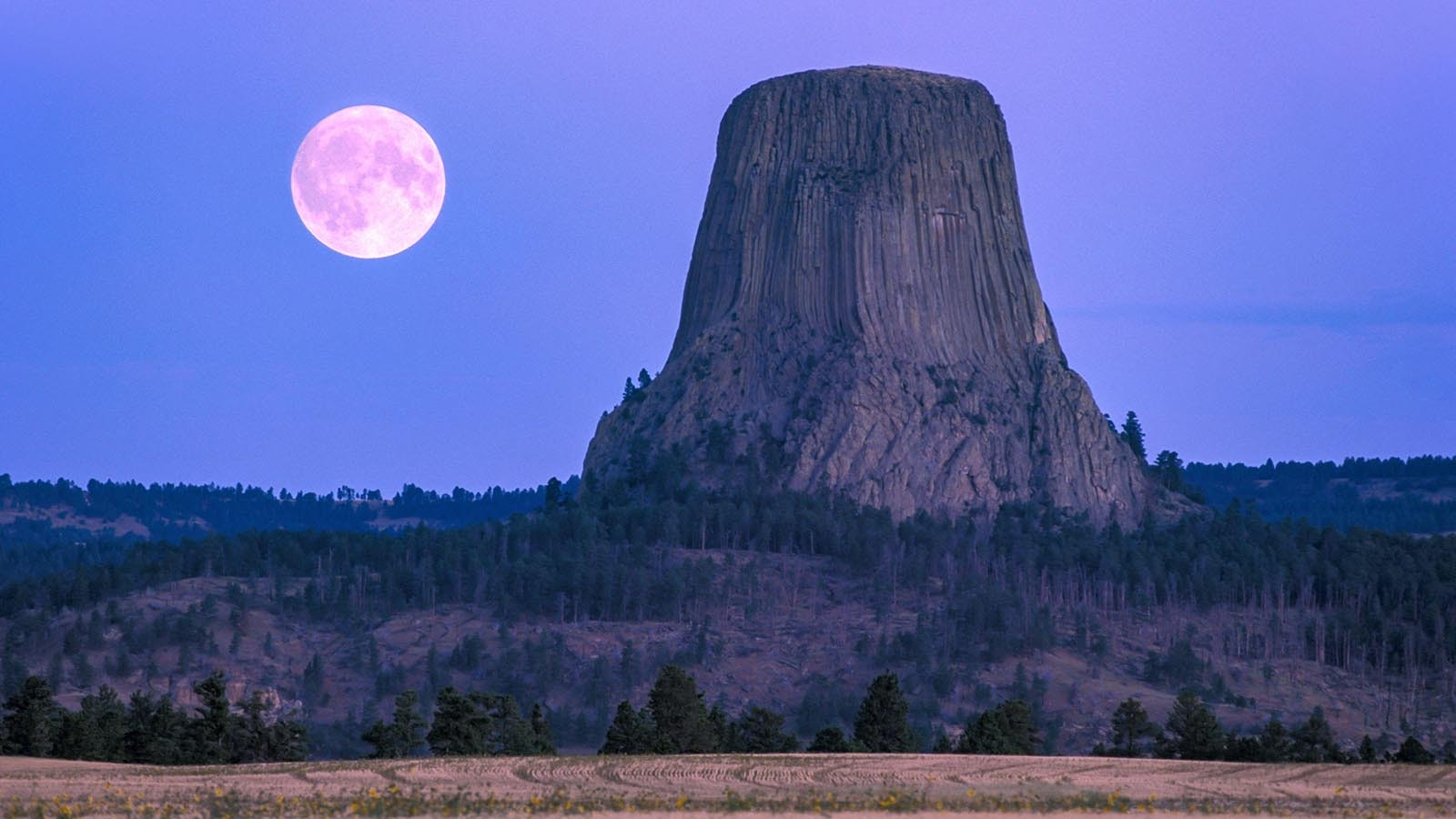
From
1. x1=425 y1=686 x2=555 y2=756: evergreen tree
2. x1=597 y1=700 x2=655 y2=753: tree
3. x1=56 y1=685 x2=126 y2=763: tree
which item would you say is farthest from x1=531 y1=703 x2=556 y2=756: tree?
x1=56 y1=685 x2=126 y2=763: tree

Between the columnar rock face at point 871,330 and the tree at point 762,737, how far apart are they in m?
77.8

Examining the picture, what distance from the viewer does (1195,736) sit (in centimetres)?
9038

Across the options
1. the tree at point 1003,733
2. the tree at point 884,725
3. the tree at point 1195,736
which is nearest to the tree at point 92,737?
the tree at point 884,725

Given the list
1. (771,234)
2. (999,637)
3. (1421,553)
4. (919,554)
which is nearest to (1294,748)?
(999,637)

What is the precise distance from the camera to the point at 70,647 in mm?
128625

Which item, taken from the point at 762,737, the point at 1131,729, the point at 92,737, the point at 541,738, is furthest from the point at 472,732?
the point at 1131,729

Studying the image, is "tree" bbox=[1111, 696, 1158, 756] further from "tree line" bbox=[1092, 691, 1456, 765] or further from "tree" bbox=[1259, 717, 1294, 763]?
"tree" bbox=[1259, 717, 1294, 763]

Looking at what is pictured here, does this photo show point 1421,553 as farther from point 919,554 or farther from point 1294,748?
point 1294,748

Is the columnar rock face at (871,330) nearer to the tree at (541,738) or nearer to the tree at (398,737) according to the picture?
the tree at (541,738)

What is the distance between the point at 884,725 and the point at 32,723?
32.2 meters

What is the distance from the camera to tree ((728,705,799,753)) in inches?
3452

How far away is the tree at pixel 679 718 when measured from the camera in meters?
85.8

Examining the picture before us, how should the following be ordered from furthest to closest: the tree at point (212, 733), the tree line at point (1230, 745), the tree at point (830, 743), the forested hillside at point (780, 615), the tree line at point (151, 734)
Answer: the forested hillside at point (780, 615) → the tree line at point (1230, 745) → the tree at point (830, 743) → the tree at point (212, 733) → the tree line at point (151, 734)

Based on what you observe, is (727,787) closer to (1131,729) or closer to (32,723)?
(32,723)
